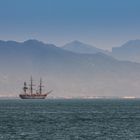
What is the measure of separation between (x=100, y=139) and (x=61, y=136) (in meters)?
8.04

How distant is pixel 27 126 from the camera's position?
142125mm

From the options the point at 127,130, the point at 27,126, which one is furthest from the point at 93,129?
the point at 27,126

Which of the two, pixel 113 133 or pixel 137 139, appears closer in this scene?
pixel 137 139

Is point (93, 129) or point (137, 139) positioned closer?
point (137, 139)

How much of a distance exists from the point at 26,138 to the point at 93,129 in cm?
2253

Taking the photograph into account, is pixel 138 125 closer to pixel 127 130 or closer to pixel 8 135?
pixel 127 130

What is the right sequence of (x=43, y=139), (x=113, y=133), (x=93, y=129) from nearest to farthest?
(x=43, y=139) → (x=113, y=133) → (x=93, y=129)

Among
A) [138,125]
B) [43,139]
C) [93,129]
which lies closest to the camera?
[43,139]

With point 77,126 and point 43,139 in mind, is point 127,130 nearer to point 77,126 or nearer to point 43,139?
point 77,126

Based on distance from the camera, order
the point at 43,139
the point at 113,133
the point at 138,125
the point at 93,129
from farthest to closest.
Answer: the point at 138,125
the point at 93,129
the point at 113,133
the point at 43,139

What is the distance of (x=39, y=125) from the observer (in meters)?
146

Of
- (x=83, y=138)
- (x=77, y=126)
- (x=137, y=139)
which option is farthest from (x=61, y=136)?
(x=77, y=126)

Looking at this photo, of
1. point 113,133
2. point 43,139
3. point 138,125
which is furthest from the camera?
point 138,125

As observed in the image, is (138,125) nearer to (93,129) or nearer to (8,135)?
(93,129)
